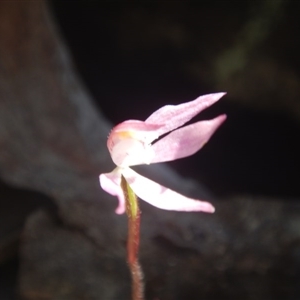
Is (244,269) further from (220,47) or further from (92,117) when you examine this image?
(220,47)

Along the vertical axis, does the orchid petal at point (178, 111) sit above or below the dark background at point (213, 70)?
below

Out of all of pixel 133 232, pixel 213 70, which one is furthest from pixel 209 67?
pixel 133 232

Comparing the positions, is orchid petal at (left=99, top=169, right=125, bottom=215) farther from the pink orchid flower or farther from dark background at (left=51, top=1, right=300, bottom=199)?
dark background at (left=51, top=1, right=300, bottom=199)

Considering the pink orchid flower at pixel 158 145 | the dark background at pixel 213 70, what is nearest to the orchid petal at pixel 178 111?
the pink orchid flower at pixel 158 145

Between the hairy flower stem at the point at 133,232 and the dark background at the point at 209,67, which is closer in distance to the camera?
the hairy flower stem at the point at 133,232

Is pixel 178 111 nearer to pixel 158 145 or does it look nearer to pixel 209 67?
pixel 158 145

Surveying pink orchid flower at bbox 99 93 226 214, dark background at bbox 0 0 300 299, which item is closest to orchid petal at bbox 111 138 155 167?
pink orchid flower at bbox 99 93 226 214

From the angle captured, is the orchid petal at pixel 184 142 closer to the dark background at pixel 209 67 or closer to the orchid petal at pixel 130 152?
the orchid petal at pixel 130 152
